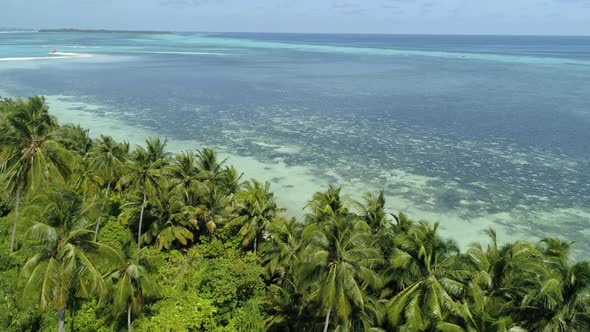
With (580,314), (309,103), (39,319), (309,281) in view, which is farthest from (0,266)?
(309,103)

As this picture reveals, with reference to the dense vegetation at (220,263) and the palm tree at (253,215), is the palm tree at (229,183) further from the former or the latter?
the palm tree at (253,215)

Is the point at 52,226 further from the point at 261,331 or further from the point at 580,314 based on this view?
the point at 580,314

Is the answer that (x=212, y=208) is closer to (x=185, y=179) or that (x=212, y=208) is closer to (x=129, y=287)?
(x=185, y=179)

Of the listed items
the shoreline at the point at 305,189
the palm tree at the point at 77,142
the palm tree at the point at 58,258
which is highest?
the palm tree at the point at 58,258

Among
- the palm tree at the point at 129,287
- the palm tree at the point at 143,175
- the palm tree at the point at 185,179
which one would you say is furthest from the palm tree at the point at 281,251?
the palm tree at the point at 143,175

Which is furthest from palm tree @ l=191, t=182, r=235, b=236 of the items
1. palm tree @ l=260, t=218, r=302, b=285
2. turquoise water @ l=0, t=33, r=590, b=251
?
turquoise water @ l=0, t=33, r=590, b=251

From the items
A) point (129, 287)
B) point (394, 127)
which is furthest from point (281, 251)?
point (394, 127)
